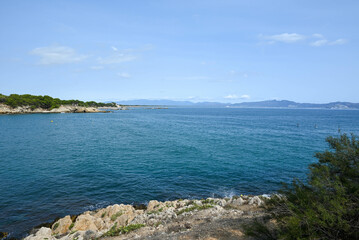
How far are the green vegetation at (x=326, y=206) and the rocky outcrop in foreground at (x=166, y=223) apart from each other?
266 centimetres

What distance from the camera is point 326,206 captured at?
776 cm

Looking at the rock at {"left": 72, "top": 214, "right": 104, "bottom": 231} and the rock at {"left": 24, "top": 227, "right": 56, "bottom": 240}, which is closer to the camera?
the rock at {"left": 24, "top": 227, "right": 56, "bottom": 240}

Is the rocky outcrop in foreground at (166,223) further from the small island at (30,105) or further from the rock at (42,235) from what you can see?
the small island at (30,105)

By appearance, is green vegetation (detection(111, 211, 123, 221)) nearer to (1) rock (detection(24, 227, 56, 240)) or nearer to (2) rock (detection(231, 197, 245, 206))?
(1) rock (detection(24, 227, 56, 240))

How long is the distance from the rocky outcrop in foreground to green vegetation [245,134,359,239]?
2.66 m

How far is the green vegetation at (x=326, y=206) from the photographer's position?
23.2ft

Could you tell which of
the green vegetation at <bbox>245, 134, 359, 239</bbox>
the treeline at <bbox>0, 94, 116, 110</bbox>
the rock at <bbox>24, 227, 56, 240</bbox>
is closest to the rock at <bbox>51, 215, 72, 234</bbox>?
the rock at <bbox>24, 227, 56, 240</bbox>

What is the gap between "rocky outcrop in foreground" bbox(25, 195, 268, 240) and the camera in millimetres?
11379

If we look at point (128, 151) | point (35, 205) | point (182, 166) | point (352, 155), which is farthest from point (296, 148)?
point (35, 205)

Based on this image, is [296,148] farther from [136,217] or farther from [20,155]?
[20,155]

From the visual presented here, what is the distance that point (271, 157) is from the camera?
1371 inches

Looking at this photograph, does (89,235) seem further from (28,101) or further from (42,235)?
(28,101)

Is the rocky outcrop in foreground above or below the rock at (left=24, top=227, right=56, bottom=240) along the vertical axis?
above

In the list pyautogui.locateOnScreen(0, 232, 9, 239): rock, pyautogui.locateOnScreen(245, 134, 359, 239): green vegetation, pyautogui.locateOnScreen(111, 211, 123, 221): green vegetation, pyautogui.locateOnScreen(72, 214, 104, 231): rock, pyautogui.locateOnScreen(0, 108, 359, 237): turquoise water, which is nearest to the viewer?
pyautogui.locateOnScreen(245, 134, 359, 239): green vegetation
